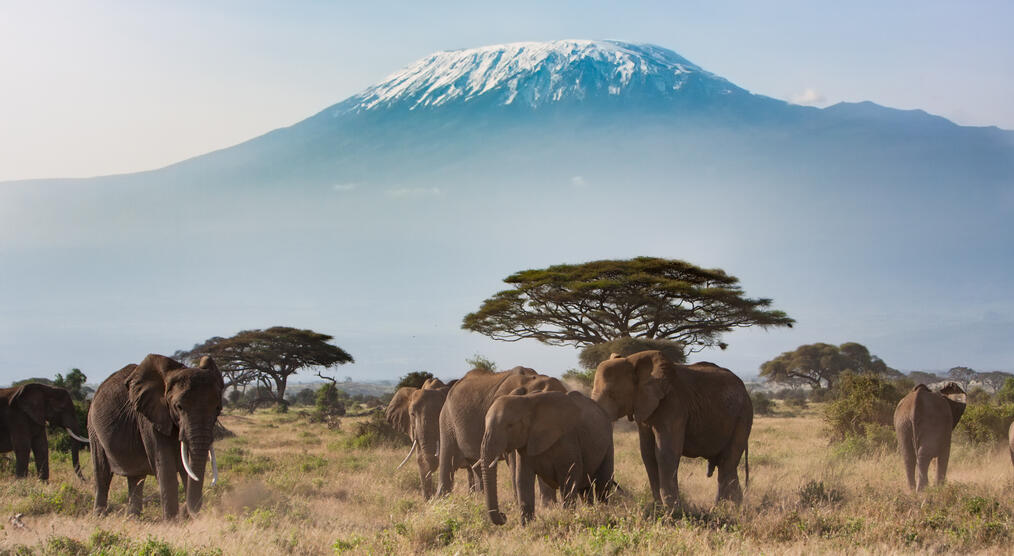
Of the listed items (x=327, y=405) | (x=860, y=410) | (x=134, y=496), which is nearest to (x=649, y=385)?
(x=134, y=496)

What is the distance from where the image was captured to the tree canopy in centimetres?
6962

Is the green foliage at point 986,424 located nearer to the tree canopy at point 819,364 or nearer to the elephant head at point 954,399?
the elephant head at point 954,399

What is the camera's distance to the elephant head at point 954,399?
16516 millimetres

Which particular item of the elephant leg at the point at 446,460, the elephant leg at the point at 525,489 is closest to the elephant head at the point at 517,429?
the elephant leg at the point at 525,489

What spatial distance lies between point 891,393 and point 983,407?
3.36 metres

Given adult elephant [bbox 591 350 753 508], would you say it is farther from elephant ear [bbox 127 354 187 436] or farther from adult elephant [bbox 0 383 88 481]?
adult elephant [bbox 0 383 88 481]

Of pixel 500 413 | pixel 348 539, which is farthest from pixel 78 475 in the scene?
pixel 500 413

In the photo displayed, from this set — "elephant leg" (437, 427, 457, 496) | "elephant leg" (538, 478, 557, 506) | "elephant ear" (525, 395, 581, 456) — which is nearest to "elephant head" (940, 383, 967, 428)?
"elephant leg" (538, 478, 557, 506)

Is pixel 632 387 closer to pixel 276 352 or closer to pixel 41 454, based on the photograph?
pixel 41 454

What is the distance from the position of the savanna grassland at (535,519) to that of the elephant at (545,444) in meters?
0.38

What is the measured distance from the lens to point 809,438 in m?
27.2

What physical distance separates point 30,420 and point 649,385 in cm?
1290

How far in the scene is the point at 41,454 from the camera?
18656 millimetres

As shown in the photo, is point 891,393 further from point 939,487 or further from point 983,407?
point 939,487
